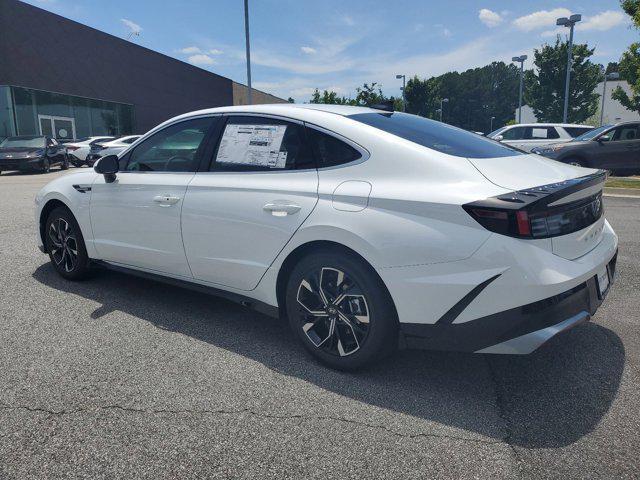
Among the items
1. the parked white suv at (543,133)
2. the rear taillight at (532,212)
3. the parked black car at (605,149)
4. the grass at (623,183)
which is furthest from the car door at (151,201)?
the parked white suv at (543,133)

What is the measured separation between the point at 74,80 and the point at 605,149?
29.1 meters

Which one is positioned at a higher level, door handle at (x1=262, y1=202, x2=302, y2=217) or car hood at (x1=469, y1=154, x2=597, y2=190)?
car hood at (x1=469, y1=154, x2=597, y2=190)

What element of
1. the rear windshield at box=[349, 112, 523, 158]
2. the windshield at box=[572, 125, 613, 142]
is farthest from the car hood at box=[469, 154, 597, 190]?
the windshield at box=[572, 125, 613, 142]

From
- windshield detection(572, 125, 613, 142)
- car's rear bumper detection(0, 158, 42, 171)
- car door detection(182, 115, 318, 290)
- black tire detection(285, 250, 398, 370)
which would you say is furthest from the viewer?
car's rear bumper detection(0, 158, 42, 171)

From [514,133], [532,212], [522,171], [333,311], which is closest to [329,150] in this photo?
[333,311]

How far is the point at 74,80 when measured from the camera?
30.5 meters

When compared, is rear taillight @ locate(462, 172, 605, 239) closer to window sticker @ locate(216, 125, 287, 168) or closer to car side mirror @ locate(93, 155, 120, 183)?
window sticker @ locate(216, 125, 287, 168)

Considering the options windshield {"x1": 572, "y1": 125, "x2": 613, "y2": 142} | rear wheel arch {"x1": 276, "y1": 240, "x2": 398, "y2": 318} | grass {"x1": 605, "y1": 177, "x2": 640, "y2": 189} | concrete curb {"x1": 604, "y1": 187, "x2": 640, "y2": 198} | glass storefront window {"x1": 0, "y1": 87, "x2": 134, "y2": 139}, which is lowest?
concrete curb {"x1": 604, "y1": 187, "x2": 640, "y2": 198}

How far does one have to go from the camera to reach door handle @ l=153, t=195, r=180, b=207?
142 inches

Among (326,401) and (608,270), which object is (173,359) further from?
(608,270)

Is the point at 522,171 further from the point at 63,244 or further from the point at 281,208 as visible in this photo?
the point at 63,244

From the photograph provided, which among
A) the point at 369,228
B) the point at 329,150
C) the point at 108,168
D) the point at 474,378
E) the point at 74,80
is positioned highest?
the point at 74,80

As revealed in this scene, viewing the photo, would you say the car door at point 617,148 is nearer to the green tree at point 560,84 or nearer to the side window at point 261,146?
the side window at point 261,146

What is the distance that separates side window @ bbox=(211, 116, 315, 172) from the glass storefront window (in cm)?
2718
